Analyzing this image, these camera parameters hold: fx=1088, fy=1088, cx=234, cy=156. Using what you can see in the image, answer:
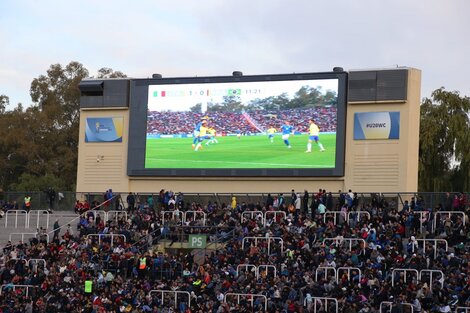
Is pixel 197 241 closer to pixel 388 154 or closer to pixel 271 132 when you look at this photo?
pixel 271 132

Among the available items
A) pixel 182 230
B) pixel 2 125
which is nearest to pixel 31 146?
pixel 2 125

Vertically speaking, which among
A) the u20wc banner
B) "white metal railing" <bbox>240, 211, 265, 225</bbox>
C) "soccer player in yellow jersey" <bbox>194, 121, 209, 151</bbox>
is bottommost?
"white metal railing" <bbox>240, 211, 265, 225</bbox>

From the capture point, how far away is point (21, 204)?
48.6 meters

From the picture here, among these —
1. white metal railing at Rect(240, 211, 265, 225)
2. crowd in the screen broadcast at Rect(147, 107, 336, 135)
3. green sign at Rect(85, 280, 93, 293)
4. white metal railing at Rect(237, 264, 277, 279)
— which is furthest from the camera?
crowd in the screen broadcast at Rect(147, 107, 336, 135)

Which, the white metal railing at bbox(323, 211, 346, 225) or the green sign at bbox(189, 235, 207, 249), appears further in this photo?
the green sign at bbox(189, 235, 207, 249)

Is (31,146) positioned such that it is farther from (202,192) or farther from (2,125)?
(202,192)

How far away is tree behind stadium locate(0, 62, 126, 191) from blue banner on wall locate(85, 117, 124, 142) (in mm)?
24870

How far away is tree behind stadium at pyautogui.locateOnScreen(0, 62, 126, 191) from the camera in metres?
74.0

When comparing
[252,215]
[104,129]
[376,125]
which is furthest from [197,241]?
[104,129]

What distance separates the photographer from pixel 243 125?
44719mm

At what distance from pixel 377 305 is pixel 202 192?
15.3 meters

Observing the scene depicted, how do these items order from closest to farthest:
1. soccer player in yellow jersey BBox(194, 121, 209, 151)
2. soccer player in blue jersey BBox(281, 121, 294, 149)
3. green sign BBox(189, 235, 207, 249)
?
green sign BBox(189, 235, 207, 249) < soccer player in blue jersey BBox(281, 121, 294, 149) < soccer player in yellow jersey BBox(194, 121, 209, 151)

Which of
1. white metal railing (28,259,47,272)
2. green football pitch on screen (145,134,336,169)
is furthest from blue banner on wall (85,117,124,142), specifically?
white metal railing (28,259,47,272)

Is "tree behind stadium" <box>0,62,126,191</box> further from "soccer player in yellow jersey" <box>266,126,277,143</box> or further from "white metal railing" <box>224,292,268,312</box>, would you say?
"white metal railing" <box>224,292,268,312</box>
